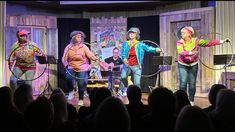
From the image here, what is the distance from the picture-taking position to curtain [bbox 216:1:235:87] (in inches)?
360

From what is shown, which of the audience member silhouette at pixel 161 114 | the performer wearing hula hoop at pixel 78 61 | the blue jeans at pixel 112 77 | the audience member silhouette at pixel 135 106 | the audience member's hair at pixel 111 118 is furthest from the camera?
the blue jeans at pixel 112 77

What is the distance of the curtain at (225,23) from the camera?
9.15 metres

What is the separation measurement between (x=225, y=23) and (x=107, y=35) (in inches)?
158

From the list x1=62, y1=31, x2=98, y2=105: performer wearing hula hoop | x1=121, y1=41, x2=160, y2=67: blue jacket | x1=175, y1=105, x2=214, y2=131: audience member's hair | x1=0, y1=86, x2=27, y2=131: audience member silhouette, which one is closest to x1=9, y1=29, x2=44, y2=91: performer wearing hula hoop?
x1=62, y1=31, x2=98, y2=105: performer wearing hula hoop

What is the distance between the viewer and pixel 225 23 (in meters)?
9.27

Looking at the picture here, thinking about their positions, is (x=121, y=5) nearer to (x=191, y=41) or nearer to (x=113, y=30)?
(x=113, y=30)

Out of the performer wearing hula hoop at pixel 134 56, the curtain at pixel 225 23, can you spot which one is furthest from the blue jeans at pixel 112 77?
the curtain at pixel 225 23

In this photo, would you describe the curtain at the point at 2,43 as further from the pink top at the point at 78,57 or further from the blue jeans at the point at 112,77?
the blue jeans at the point at 112,77

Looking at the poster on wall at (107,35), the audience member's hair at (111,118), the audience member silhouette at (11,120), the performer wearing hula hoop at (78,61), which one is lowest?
the audience member silhouette at (11,120)

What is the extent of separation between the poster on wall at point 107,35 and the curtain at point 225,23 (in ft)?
10.7

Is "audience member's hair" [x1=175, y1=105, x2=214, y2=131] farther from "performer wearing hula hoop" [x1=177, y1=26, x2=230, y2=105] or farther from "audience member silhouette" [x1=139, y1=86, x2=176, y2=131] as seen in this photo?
"performer wearing hula hoop" [x1=177, y1=26, x2=230, y2=105]

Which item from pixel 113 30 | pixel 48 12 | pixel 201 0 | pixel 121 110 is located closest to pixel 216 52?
pixel 201 0

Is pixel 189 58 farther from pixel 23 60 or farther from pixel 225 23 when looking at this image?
pixel 23 60

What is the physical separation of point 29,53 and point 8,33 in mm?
2545
